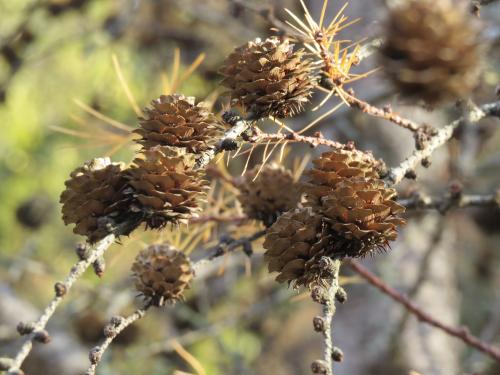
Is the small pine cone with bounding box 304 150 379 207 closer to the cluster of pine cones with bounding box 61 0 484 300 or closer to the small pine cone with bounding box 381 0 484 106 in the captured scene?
the cluster of pine cones with bounding box 61 0 484 300

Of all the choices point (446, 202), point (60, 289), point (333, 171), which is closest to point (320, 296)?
point (333, 171)

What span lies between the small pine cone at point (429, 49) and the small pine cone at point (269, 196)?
38 cm

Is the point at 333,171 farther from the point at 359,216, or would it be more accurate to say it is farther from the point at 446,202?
the point at 446,202

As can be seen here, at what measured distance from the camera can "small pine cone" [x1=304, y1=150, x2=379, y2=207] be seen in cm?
98

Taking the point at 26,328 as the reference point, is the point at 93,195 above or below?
above

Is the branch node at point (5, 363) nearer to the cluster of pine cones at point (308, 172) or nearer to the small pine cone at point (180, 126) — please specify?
the cluster of pine cones at point (308, 172)

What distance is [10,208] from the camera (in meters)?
3.56

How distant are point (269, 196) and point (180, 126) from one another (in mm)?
276

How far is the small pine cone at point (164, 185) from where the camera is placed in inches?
36.7

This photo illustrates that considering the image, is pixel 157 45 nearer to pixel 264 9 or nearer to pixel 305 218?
pixel 264 9

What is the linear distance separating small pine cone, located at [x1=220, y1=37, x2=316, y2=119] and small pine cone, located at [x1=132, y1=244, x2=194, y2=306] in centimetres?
28

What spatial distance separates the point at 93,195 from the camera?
97 centimetres

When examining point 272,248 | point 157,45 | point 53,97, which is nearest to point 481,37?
point 272,248

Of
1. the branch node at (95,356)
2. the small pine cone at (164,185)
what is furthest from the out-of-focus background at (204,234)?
the branch node at (95,356)
